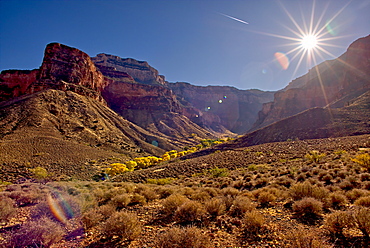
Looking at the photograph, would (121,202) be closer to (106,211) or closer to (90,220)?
(106,211)

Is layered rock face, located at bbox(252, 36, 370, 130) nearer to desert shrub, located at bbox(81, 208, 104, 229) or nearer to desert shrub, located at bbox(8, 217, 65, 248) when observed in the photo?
desert shrub, located at bbox(81, 208, 104, 229)

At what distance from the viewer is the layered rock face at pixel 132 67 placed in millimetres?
168000

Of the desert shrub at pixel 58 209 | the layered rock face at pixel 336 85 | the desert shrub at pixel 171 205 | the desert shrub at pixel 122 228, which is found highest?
the layered rock face at pixel 336 85

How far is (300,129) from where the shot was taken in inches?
1586

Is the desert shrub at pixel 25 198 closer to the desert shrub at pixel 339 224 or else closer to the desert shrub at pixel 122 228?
the desert shrub at pixel 122 228

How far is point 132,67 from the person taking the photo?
17375 centimetres

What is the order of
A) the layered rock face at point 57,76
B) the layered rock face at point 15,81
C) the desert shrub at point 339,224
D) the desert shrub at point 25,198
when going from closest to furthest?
the desert shrub at point 339,224 < the desert shrub at point 25,198 < the layered rock face at point 57,76 < the layered rock face at point 15,81

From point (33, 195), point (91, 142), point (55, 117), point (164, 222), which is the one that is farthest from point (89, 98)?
point (164, 222)

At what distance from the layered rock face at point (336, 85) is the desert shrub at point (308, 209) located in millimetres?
77760

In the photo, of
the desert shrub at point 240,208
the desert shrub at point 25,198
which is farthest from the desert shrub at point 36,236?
the desert shrub at point 240,208

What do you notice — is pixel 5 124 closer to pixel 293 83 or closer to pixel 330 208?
pixel 330 208

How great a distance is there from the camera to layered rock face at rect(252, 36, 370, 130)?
74.1 meters

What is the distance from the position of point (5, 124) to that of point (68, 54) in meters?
54.9

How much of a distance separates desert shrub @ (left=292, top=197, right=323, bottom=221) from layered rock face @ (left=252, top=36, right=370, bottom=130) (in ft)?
255
